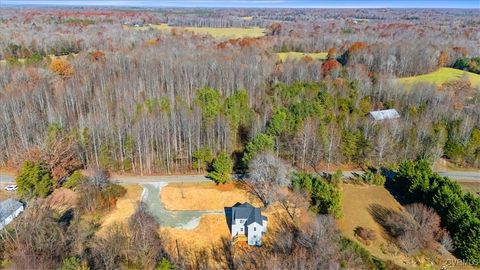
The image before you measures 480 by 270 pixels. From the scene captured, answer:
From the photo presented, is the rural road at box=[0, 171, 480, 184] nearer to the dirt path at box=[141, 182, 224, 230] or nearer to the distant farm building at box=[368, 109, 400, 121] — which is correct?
the dirt path at box=[141, 182, 224, 230]

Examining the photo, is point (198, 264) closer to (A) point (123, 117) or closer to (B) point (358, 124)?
(A) point (123, 117)

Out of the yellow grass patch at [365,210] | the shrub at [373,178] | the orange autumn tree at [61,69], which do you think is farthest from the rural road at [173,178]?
the orange autumn tree at [61,69]

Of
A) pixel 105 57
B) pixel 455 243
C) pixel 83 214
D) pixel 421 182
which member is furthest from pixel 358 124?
pixel 105 57

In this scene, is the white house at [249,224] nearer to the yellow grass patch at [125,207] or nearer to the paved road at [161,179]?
the yellow grass patch at [125,207]

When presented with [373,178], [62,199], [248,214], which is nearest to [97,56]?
[62,199]

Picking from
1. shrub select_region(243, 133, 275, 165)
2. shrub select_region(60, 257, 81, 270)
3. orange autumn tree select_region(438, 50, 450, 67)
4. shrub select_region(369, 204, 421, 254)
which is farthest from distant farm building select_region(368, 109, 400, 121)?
shrub select_region(60, 257, 81, 270)

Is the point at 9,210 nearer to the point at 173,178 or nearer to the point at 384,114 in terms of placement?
the point at 173,178
